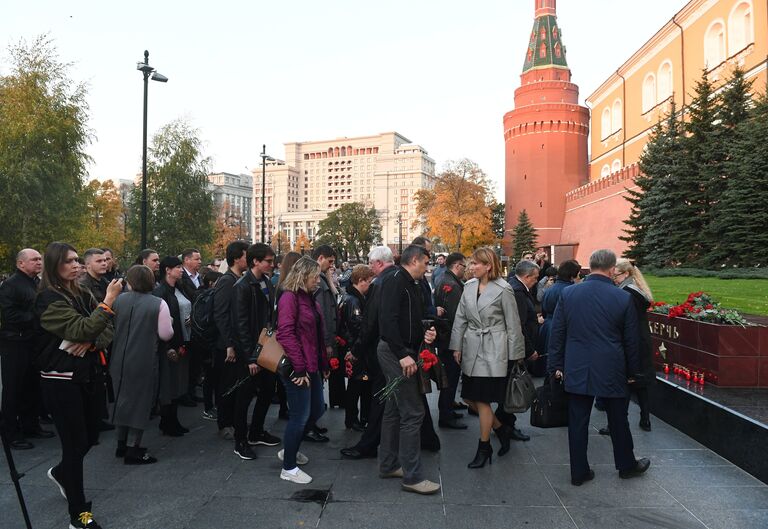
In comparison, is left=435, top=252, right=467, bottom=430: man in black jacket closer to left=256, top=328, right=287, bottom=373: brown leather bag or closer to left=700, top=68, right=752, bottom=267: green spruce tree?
left=256, top=328, right=287, bottom=373: brown leather bag

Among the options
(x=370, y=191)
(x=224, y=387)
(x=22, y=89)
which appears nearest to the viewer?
(x=224, y=387)

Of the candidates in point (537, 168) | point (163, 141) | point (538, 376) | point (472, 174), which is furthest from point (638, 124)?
point (538, 376)

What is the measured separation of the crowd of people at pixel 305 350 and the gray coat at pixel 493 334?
1cm

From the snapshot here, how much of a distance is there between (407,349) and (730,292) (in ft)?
40.8

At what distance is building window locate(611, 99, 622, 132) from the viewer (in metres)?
50.0

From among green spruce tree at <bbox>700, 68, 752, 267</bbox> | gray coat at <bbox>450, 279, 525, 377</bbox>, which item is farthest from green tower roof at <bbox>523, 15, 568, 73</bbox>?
gray coat at <bbox>450, 279, 525, 377</bbox>

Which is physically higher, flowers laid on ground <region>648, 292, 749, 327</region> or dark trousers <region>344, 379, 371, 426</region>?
flowers laid on ground <region>648, 292, 749, 327</region>

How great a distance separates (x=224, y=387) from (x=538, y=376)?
5603 millimetres

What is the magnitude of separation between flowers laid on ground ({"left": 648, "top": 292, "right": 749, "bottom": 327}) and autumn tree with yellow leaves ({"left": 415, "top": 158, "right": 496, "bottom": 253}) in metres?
45.3

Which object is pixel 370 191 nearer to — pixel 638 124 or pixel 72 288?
pixel 638 124

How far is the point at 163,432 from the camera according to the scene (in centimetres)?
608

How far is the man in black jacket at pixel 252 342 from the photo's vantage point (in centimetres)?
518

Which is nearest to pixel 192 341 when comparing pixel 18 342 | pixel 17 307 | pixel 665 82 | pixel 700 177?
pixel 18 342

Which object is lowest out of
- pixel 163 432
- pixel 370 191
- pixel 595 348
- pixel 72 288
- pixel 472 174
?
pixel 163 432
